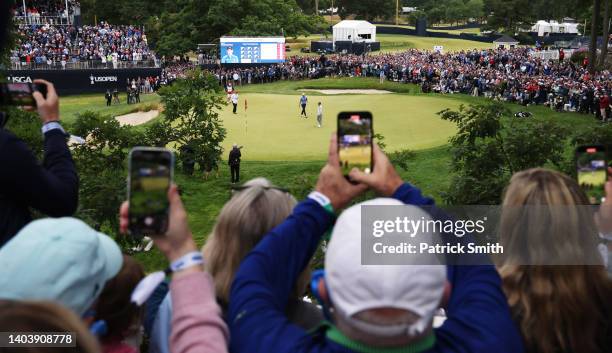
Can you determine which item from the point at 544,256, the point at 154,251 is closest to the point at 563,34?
the point at 154,251

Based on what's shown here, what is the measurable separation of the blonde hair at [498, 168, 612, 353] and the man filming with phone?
2264 mm

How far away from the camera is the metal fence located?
121 feet

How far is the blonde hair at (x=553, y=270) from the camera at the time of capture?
2.74 meters

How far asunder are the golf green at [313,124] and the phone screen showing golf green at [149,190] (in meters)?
19.3

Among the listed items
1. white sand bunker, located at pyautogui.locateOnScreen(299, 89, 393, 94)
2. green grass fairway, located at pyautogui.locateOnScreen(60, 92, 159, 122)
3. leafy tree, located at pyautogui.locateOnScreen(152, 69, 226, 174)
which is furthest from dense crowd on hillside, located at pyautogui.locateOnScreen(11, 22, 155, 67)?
leafy tree, located at pyautogui.locateOnScreen(152, 69, 226, 174)

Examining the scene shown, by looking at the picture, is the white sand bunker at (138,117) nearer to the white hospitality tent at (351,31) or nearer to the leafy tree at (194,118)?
the leafy tree at (194,118)

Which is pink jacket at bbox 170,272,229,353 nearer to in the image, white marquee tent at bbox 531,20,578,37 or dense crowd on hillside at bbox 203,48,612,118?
dense crowd on hillside at bbox 203,48,612,118

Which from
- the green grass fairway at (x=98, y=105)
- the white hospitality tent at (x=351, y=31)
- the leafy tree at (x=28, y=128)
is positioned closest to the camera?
the leafy tree at (x=28, y=128)

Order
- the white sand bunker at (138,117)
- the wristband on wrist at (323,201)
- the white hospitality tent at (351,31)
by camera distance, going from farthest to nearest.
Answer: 1. the white hospitality tent at (351,31)
2. the white sand bunker at (138,117)
3. the wristband on wrist at (323,201)

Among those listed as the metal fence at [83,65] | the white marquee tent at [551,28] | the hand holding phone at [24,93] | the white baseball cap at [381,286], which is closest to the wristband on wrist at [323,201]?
the white baseball cap at [381,286]

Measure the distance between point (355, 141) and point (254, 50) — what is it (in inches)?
1777

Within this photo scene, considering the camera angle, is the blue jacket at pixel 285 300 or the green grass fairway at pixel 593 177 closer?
the blue jacket at pixel 285 300

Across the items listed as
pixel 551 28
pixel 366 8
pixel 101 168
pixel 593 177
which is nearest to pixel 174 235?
pixel 593 177

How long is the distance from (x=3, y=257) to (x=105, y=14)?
6843 cm
